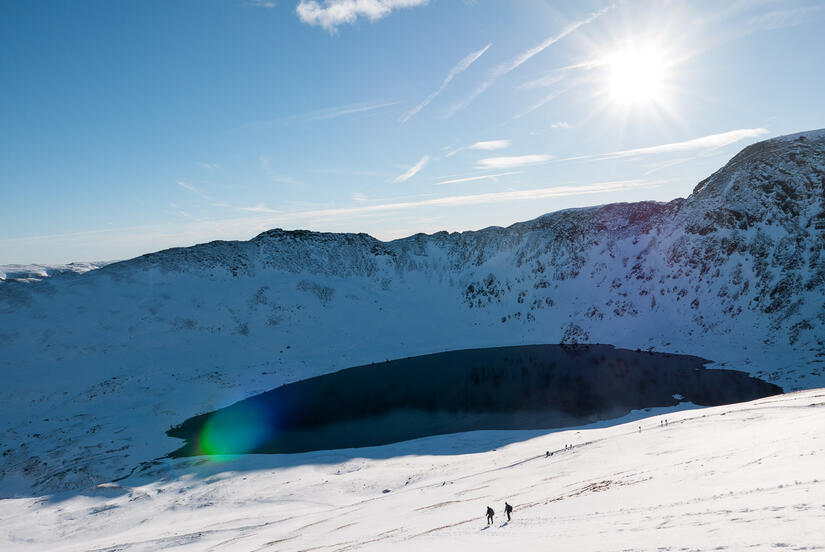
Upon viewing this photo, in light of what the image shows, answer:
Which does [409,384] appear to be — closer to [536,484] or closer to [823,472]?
[536,484]

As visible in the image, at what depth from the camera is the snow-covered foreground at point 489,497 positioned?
14383mm

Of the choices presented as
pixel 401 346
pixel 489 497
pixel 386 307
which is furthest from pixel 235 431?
pixel 386 307

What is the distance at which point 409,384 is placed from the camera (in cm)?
8112

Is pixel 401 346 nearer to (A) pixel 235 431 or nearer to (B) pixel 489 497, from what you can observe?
(A) pixel 235 431

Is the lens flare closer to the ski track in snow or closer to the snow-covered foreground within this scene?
the ski track in snow

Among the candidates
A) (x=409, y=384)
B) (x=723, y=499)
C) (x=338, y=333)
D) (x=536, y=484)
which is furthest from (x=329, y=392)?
(x=723, y=499)

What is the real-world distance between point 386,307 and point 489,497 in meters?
98.8

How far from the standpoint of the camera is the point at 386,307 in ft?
411

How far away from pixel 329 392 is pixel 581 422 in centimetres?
4298

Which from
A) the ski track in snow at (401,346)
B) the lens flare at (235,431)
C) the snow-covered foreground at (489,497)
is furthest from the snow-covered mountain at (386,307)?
the snow-covered foreground at (489,497)

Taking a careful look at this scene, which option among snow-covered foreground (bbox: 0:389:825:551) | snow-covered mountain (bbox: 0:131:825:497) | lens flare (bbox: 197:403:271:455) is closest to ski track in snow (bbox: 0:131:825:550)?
snow-covered foreground (bbox: 0:389:825:551)

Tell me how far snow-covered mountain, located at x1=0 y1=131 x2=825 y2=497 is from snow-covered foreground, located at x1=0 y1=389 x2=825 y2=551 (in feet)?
44.6

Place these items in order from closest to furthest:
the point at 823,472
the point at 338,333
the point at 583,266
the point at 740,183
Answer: the point at 823,472, the point at 740,183, the point at 338,333, the point at 583,266

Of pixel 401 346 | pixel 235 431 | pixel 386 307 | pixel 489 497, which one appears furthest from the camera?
pixel 386 307
